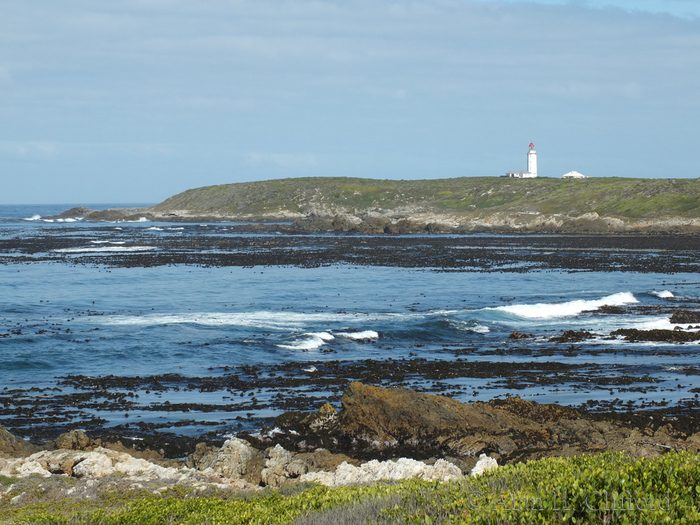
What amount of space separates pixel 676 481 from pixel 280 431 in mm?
11018

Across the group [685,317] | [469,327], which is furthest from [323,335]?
[685,317]

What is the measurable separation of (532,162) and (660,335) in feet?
517

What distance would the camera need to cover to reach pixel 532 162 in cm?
18012

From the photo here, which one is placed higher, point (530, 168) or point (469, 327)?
point (530, 168)

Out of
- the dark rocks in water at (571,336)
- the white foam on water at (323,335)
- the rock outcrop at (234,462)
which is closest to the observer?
the rock outcrop at (234,462)

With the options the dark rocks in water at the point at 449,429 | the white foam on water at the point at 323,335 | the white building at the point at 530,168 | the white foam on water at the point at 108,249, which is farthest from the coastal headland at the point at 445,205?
the dark rocks in water at the point at 449,429

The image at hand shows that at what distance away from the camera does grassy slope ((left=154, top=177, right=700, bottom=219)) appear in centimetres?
12212

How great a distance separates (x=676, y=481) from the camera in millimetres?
7270

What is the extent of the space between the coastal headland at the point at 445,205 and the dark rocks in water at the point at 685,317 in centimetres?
7534

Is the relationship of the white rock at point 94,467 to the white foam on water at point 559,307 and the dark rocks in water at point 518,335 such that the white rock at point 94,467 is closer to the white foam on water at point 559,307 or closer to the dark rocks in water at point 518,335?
the dark rocks in water at point 518,335

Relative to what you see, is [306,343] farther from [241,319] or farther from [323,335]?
[241,319]

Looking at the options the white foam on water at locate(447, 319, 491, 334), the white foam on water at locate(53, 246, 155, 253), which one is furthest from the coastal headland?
the white foam on water at locate(447, 319, 491, 334)

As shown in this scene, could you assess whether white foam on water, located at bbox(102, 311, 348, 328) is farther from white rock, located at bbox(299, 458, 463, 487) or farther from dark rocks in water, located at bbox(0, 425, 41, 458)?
white rock, located at bbox(299, 458, 463, 487)

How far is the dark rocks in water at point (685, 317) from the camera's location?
32656 millimetres
